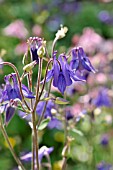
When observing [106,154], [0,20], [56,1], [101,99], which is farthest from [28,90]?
[56,1]

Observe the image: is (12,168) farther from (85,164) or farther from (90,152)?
(90,152)

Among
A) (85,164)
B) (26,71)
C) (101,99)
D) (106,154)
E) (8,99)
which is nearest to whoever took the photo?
(26,71)

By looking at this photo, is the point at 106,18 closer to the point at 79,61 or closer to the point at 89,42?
the point at 89,42

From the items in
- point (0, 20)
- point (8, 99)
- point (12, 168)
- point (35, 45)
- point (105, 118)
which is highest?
point (0, 20)

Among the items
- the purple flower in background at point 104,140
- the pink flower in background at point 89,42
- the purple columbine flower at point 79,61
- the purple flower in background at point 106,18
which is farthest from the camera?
the purple flower in background at point 106,18

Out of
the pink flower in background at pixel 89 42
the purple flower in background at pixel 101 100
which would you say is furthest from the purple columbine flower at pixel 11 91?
the pink flower in background at pixel 89 42

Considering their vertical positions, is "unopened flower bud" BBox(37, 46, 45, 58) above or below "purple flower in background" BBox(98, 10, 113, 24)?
below

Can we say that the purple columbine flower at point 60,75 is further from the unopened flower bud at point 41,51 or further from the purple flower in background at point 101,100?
the purple flower in background at point 101,100

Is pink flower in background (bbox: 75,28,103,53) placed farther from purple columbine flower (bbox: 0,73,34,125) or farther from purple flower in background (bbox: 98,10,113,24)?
purple flower in background (bbox: 98,10,113,24)

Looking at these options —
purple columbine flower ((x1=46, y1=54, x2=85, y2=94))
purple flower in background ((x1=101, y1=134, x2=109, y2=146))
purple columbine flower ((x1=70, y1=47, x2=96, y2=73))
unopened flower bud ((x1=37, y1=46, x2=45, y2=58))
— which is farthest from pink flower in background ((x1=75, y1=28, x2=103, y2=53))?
unopened flower bud ((x1=37, y1=46, x2=45, y2=58))
